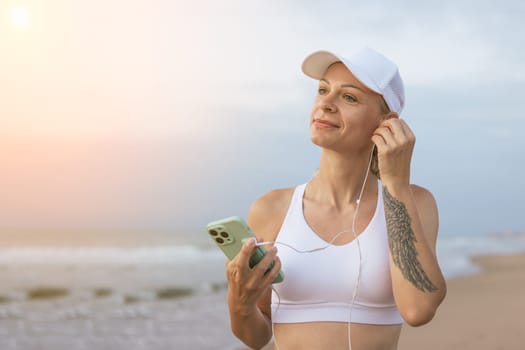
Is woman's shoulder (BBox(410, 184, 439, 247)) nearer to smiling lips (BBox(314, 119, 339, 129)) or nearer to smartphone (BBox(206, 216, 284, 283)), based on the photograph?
smiling lips (BBox(314, 119, 339, 129))

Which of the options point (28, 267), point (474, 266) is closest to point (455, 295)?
point (474, 266)

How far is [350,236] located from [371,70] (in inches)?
29.3

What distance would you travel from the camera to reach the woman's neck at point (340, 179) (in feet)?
9.95

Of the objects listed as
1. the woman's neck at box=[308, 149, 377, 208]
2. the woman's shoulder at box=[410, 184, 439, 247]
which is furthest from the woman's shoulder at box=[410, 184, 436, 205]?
the woman's neck at box=[308, 149, 377, 208]

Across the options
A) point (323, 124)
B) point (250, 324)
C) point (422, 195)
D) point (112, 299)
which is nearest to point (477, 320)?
point (112, 299)

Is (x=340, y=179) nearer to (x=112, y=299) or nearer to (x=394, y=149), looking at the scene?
(x=394, y=149)

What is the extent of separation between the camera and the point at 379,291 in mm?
2818

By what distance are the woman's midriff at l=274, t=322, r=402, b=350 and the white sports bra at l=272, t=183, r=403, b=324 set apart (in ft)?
0.09

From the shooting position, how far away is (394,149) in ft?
8.65

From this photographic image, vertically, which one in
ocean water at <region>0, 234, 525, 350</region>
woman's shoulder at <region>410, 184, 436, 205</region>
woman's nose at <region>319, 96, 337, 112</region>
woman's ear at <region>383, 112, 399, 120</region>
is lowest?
ocean water at <region>0, 234, 525, 350</region>

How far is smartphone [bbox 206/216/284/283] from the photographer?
255 cm

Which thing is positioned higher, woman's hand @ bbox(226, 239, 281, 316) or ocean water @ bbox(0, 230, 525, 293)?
woman's hand @ bbox(226, 239, 281, 316)

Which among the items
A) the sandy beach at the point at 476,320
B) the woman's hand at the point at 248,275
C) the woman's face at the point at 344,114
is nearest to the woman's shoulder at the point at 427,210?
the woman's face at the point at 344,114

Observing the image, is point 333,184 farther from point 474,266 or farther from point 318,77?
point 474,266
